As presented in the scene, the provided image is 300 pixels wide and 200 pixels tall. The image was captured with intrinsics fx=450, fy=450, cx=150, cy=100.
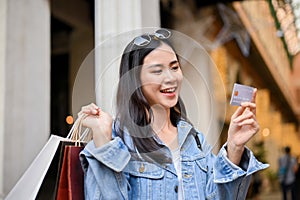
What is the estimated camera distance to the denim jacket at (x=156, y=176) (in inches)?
46.9

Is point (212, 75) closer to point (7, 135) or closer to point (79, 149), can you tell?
point (79, 149)

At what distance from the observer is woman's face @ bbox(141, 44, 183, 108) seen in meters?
1.25

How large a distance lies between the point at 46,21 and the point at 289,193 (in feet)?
18.4

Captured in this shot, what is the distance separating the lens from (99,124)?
122 cm

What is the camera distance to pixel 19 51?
2764 mm

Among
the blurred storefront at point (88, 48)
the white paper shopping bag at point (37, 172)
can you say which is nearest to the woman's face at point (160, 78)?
the blurred storefront at point (88, 48)

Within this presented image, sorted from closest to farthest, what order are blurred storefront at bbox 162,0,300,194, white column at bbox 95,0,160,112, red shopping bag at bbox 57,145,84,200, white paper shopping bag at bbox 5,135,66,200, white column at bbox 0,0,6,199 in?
red shopping bag at bbox 57,145,84,200
white paper shopping bag at bbox 5,135,66,200
white column at bbox 95,0,160,112
white column at bbox 0,0,6,199
blurred storefront at bbox 162,0,300,194

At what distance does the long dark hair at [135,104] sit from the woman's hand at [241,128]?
18 centimetres

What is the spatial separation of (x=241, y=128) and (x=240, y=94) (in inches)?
3.6

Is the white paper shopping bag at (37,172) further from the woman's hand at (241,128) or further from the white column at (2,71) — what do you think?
the white column at (2,71)


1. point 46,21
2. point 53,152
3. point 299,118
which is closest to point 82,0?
point 46,21

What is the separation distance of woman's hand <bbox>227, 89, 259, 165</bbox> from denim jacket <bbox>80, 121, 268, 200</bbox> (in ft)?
0.12

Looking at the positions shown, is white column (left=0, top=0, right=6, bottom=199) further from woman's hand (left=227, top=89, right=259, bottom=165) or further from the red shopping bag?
woman's hand (left=227, top=89, right=259, bottom=165)

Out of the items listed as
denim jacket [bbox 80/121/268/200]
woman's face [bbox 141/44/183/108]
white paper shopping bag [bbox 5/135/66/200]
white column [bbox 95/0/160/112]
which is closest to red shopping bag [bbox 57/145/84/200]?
denim jacket [bbox 80/121/268/200]
